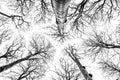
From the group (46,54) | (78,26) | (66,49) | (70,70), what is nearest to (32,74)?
(46,54)

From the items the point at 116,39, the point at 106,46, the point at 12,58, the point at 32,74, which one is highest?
the point at 116,39

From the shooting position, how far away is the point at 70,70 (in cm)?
1162

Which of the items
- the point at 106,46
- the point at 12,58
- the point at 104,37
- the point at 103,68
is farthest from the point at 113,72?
the point at 12,58

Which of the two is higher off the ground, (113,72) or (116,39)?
(116,39)

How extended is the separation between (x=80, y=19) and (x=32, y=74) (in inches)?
294

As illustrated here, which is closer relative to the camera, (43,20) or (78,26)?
(78,26)

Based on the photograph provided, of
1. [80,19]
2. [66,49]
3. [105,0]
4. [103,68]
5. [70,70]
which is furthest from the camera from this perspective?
[66,49]

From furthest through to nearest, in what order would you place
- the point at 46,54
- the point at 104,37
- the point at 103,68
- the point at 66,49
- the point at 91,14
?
1. the point at 66,49
2. the point at 46,54
3. the point at 103,68
4. the point at 104,37
5. the point at 91,14

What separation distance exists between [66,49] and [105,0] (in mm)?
9140

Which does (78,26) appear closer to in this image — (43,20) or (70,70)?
(43,20)

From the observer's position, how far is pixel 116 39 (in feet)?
30.2

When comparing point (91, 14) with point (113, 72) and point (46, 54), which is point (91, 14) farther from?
point (46, 54)

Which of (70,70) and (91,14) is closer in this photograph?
(91,14)

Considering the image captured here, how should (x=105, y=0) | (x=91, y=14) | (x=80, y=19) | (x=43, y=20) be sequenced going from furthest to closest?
(x=43, y=20) < (x=80, y=19) < (x=91, y=14) < (x=105, y=0)
